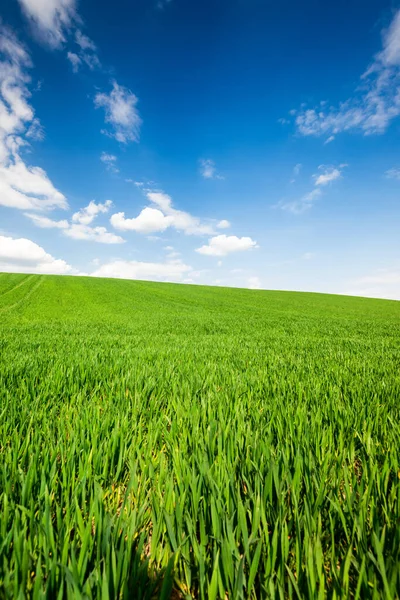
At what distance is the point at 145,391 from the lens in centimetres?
361

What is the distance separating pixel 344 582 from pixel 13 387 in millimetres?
4126

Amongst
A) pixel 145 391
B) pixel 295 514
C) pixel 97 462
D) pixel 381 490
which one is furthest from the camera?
pixel 145 391

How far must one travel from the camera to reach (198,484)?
1.57 meters

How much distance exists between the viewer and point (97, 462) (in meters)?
1.94

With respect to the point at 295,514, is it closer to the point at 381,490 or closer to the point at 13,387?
the point at 381,490

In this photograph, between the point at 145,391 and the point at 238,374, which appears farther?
the point at 238,374

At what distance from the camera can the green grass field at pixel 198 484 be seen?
3.60 ft

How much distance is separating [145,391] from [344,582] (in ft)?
9.48

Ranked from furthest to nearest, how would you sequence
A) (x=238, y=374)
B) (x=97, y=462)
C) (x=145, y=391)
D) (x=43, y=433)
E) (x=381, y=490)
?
1. (x=238, y=374)
2. (x=145, y=391)
3. (x=43, y=433)
4. (x=97, y=462)
5. (x=381, y=490)

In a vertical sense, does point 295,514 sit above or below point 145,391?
above

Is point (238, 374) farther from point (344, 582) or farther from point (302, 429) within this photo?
point (344, 582)

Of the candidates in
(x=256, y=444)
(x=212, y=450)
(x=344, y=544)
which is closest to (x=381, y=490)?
(x=344, y=544)

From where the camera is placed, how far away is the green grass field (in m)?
1.10

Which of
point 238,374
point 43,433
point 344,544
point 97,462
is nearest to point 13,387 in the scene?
point 43,433
